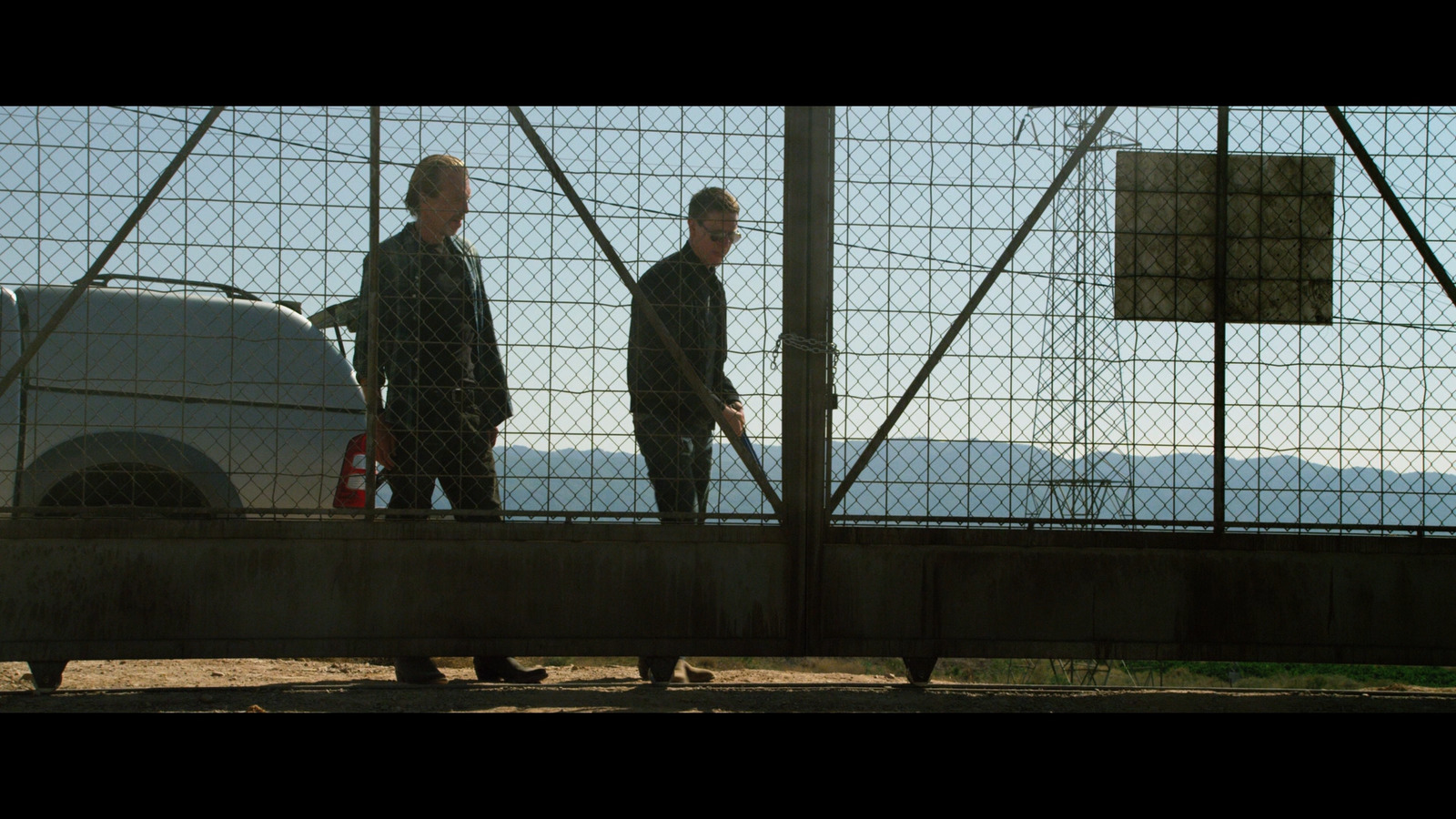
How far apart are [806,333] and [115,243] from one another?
2672 mm

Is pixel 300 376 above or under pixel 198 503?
above

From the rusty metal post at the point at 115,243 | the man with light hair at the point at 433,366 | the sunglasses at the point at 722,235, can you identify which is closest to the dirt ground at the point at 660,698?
the man with light hair at the point at 433,366

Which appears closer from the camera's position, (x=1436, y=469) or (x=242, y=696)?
(x=242, y=696)

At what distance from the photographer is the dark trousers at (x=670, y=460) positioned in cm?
452

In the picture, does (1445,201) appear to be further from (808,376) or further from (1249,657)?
(808,376)

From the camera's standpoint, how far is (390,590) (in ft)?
14.0

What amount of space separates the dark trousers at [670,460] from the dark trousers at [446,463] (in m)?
0.61

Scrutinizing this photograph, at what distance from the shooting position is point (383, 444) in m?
4.51

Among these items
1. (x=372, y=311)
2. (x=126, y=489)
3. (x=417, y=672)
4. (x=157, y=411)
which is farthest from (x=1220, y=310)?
(x=126, y=489)

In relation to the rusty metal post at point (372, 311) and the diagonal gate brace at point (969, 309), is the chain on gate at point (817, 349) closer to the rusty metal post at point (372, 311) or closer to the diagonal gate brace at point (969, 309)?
the diagonal gate brace at point (969, 309)

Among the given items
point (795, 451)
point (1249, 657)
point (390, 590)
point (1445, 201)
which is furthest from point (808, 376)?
point (1445, 201)

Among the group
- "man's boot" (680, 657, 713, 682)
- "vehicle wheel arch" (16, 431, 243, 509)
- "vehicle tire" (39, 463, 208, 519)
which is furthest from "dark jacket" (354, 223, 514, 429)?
"man's boot" (680, 657, 713, 682)

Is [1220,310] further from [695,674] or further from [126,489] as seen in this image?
[126,489]
